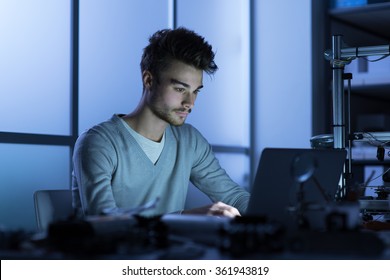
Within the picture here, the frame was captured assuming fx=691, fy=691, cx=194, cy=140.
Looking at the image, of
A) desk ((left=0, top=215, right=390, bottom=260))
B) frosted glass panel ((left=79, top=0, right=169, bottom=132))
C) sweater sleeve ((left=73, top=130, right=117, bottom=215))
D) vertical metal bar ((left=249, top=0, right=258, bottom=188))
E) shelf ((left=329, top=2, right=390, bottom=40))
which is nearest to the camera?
desk ((left=0, top=215, right=390, bottom=260))

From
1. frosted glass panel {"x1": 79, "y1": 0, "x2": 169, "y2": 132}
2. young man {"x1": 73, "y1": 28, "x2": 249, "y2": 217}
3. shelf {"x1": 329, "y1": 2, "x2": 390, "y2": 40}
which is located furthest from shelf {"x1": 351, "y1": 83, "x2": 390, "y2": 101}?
Result: young man {"x1": 73, "y1": 28, "x2": 249, "y2": 217}

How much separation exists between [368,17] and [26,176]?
7.69 ft

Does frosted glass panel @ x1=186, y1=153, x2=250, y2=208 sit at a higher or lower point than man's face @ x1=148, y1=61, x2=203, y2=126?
lower

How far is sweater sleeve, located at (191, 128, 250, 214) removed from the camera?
246 cm

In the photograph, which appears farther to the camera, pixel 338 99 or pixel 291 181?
pixel 338 99

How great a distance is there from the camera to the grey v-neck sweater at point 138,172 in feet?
6.62

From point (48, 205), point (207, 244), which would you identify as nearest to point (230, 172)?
point (48, 205)

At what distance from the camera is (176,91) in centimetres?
231

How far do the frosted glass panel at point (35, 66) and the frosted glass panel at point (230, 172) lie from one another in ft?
3.67

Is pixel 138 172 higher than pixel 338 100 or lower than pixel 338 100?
lower

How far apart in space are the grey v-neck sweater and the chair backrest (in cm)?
4

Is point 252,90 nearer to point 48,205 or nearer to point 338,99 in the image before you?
point 338,99

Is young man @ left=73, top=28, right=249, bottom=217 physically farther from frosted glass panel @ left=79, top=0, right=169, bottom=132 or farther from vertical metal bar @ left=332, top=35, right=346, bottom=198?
frosted glass panel @ left=79, top=0, right=169, bottom=132

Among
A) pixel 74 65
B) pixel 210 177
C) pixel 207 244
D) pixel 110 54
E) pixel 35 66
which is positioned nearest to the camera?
pixel 207 244
